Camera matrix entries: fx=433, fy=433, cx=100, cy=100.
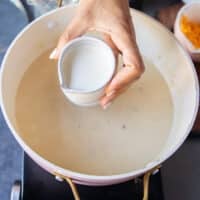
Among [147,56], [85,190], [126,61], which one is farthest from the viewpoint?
[147,56]

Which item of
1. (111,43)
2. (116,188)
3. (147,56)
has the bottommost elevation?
(116,188)

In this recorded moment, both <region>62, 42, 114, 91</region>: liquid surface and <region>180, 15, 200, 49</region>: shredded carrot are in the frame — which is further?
<region>180, 15, 200, 49</region>: shredded carrot

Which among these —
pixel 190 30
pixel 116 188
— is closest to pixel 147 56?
pixel 190 30

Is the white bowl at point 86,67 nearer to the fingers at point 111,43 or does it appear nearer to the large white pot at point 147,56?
the fingers at point 111,43

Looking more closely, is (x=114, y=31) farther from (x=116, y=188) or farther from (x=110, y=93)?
(x=116, y=188)

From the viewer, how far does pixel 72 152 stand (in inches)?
31.3

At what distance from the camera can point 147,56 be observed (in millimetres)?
905

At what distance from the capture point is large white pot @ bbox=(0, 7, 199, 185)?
755 mm

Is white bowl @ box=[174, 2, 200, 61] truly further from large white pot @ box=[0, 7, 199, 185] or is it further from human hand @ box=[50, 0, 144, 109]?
human hand @ box=[50, 0, 144, 109]

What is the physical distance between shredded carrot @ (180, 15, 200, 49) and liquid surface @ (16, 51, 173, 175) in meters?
0.15

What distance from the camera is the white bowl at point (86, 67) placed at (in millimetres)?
703

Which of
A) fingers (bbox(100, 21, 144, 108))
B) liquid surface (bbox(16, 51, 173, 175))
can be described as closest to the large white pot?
liquid surface (bbox(16, 51, 173, 175))

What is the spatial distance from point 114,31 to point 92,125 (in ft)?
0.69

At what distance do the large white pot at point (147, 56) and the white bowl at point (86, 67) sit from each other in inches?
4.3
